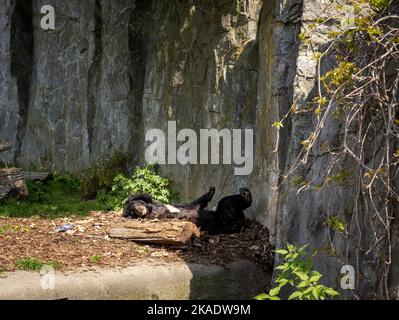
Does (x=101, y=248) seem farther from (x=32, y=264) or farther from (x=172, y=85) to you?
(x=172, y=85)

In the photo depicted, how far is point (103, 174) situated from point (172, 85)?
88.4 inches

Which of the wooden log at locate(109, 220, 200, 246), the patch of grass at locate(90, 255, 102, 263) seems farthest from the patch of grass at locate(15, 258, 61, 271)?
the wooden log at locate(109, 220, 200, 246)

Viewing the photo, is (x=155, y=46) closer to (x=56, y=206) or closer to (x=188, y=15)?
(x=188, y=15)

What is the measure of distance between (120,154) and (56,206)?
6.56 ft

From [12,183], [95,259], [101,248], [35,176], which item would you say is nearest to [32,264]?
[95,259]

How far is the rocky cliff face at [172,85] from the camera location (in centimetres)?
741

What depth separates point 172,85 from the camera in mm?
12398

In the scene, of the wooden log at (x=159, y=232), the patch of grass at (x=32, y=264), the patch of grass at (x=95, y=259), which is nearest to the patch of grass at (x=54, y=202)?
the wooden log at (x=159, y=232)

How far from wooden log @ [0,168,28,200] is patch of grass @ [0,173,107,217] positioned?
13 cm

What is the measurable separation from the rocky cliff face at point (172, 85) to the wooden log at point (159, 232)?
111 cm

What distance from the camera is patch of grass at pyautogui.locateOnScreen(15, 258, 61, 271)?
7.98 meters

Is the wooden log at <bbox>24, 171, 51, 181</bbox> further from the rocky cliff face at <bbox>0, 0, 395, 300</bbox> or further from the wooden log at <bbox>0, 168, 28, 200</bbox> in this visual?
the wooden log at <bbox>0, 168, 28, 200</bbox>

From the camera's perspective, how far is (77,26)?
15039 millimetres
